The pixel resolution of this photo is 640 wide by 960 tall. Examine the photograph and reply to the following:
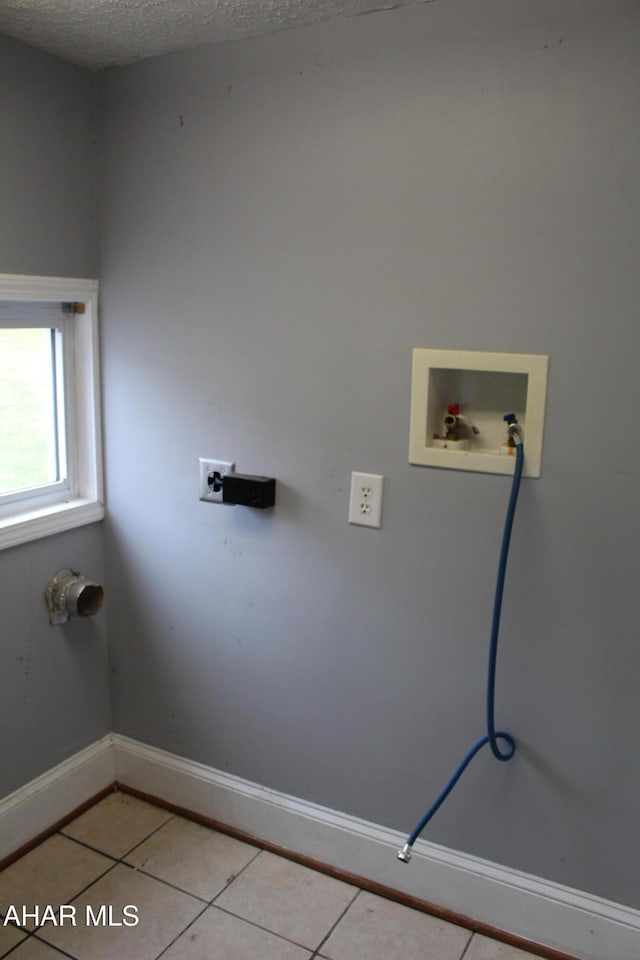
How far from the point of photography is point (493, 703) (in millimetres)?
1826

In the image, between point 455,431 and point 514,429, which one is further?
point 455,431

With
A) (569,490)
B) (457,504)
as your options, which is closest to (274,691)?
(457,504)

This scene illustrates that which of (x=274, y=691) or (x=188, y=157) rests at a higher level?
(x=188, y=157)

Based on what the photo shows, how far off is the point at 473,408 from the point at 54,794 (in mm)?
1572

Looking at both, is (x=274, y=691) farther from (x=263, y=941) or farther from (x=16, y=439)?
(x=16, y=439)

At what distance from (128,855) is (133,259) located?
1.60 meters

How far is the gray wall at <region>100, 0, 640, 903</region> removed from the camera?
1651mm

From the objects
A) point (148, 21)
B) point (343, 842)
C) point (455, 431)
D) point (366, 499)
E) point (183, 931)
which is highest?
point (148, 21)

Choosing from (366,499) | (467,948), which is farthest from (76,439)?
(467,948)

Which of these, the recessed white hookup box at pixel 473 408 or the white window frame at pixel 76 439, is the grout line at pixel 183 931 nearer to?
the white window frame at pixel 76 439

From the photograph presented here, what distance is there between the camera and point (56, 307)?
88.1 inches

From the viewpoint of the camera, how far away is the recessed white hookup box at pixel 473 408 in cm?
173

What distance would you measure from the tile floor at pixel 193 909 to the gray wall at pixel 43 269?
28 cm

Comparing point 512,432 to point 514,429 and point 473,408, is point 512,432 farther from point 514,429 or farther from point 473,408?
point 473,408
